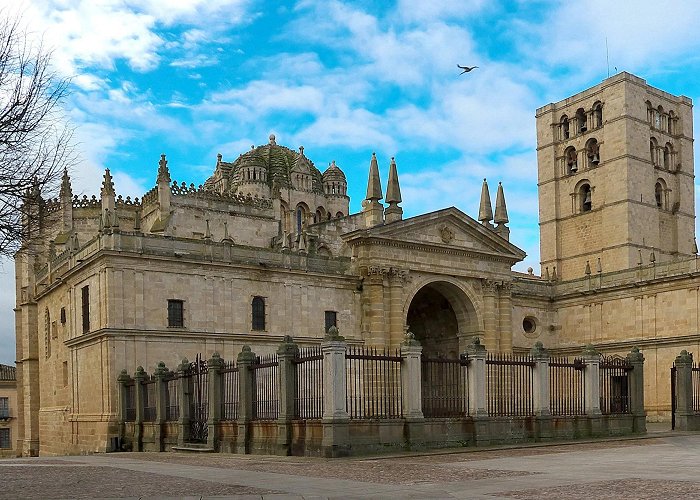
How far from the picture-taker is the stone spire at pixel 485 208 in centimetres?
4416

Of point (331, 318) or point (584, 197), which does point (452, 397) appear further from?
point (584, 197)

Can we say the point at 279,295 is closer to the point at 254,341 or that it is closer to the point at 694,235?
the point at 254,341

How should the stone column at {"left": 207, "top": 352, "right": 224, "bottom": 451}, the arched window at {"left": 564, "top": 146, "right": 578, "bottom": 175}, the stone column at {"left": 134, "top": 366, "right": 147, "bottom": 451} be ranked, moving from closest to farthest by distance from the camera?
1. the stone column at {"left": 207, "top": 352, "right": 224, "bottom": 451}
2. the stone column at {"left": 134, "top": 366, "right": 147, "bottom": 451}
3. the arched window at {"left": 564, "top": 146, "right": 578, "bottom": 175}

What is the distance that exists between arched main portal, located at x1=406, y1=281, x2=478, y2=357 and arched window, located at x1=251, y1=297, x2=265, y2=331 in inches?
351

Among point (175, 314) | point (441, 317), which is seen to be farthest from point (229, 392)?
point (441, 317)

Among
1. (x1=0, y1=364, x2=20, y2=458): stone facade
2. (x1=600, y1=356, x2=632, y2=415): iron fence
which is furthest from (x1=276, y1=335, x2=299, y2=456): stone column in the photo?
(x1=0, y1=364, x2=20, y2=458): stone facade

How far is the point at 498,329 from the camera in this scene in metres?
42.8

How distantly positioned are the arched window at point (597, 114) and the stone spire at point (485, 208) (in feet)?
61.8

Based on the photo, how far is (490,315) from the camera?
139 feet

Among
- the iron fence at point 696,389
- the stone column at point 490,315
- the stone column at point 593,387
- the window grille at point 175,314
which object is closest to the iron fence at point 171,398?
the window grille at point 175,314

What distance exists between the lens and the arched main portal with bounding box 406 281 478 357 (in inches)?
1671

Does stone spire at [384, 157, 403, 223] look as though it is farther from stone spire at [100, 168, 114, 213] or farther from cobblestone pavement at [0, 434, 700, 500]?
cobblestone pavement at [0, 434, 700, 500]

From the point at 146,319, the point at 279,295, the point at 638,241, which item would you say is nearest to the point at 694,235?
the point at 638,241

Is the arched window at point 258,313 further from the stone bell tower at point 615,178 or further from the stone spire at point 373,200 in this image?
the stone bell tower at point 615,178
